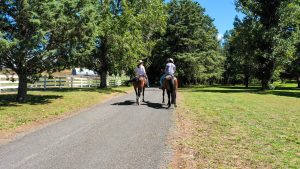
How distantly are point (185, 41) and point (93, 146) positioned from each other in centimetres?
5032

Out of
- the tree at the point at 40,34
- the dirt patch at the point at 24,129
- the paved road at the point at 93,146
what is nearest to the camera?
the paved road at the point at 93,146

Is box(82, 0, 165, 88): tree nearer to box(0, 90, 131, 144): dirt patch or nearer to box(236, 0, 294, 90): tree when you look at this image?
box(236, 0, 294, 90): tree

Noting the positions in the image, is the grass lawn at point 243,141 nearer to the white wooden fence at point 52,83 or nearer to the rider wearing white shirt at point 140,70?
the rider wearing white shirt at point 140,70

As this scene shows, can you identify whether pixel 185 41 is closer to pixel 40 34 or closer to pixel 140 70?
pixel 140 70

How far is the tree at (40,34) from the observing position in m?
18.0

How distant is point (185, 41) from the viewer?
58531 millimetres

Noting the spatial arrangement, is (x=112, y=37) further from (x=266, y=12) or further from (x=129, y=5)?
(x=266, y=12)

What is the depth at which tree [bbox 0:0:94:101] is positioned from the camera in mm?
18016

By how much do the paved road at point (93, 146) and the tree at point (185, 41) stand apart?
4470 cm

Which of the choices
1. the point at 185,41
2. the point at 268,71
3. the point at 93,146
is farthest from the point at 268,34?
the point at 93,146

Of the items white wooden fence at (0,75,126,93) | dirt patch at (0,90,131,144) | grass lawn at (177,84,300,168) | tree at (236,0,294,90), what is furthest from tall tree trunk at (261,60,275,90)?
dirt patch at (0,90,131,144)

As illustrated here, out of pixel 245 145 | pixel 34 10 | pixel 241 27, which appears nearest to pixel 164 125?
pixel 245 145

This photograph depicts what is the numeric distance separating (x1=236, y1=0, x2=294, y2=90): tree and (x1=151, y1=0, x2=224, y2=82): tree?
1602 centimetres

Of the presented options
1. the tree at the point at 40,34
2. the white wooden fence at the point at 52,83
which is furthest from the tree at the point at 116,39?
the tree at the point at 40,34
